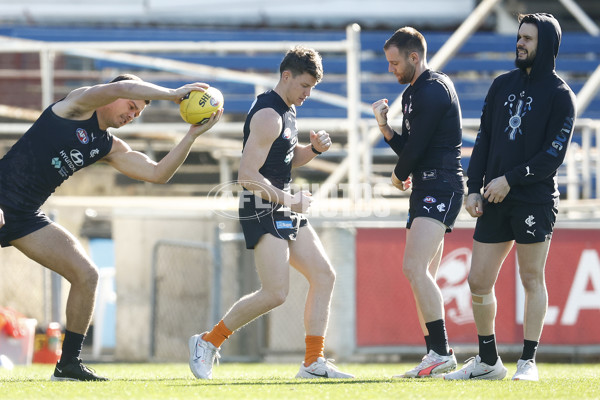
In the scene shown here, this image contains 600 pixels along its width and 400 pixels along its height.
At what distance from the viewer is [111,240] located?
12.4 metres

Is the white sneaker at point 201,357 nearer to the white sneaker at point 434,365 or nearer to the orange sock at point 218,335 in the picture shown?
the orange sock at point 218,335

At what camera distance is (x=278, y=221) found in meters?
6.25

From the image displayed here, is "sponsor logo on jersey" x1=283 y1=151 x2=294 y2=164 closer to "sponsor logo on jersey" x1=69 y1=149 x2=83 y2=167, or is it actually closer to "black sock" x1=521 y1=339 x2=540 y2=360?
"sponsor logo on jersey" x1=69 y1=149 x2=83 y2=167

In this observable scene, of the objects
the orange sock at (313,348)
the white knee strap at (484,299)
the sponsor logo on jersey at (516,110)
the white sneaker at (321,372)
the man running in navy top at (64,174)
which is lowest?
the white sneaker at (321,372)

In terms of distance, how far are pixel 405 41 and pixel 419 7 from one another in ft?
51.4

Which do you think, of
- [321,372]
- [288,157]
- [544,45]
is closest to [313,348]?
[321,372]

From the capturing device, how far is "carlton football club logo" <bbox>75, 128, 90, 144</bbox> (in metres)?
5.91

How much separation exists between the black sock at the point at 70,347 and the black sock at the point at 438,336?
215cm

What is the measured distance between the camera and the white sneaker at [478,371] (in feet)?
19.8

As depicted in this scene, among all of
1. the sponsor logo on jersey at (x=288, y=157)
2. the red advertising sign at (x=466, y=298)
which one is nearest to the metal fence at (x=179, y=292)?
the red advertising sign at (x=466, y=298)

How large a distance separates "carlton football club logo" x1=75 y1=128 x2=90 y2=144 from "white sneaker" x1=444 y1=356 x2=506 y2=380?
2.57 m

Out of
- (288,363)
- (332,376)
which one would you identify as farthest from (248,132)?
(288,363)

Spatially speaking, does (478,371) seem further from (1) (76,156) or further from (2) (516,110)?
(1) (76,156)

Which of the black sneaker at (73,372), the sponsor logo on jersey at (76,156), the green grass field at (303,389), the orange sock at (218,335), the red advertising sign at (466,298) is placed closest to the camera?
the green grass field at (303,389)
